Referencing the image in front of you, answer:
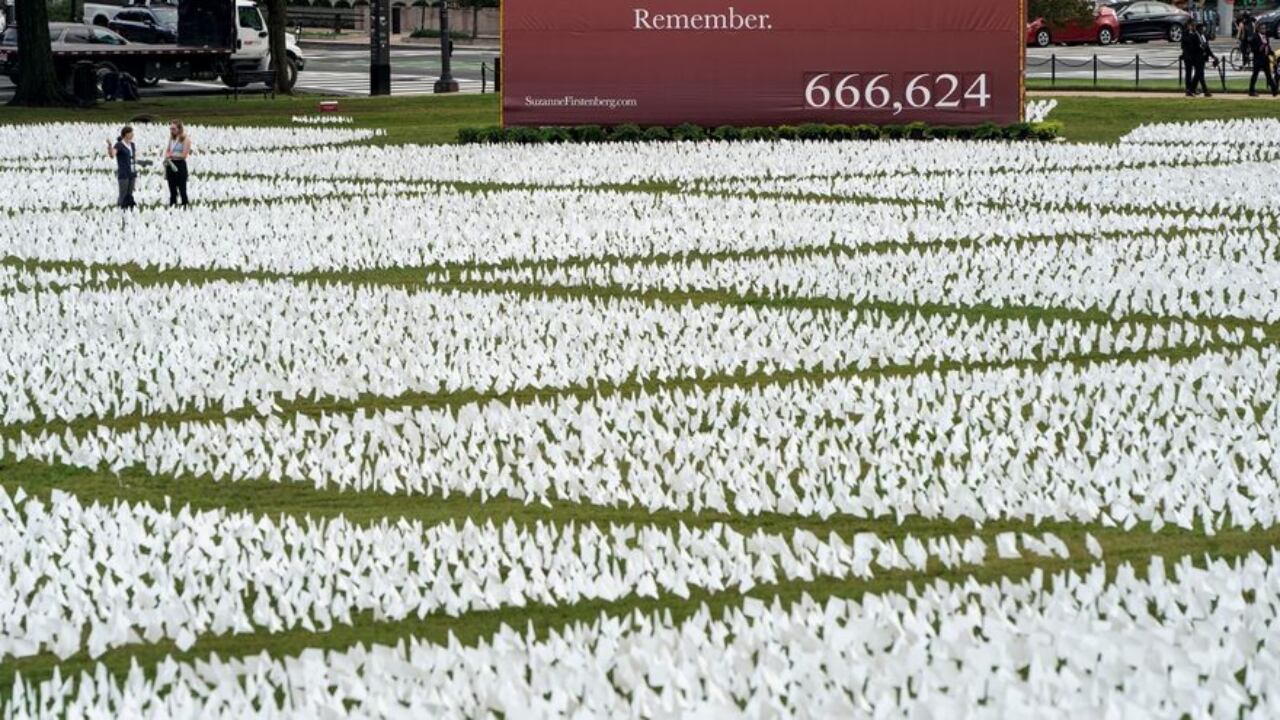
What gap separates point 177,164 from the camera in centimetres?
2883

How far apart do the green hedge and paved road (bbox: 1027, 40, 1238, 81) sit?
42.1 ft

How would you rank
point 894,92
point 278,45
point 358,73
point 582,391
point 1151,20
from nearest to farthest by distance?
point 582,391 < point 894,92 < point 278,45 < point 358,73 < point 1151,20

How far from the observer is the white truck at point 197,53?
5609 centimetres

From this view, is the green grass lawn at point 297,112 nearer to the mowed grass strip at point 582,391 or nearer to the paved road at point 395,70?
the paved road at point 395,70

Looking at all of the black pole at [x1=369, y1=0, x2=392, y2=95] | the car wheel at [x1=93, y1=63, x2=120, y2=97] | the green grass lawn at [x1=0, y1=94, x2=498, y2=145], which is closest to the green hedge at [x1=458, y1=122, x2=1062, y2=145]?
the green grass lawn at [x1=0, y1=94, x2=498, y2=145]

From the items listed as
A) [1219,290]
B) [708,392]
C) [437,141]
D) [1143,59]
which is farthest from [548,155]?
[1143,59]

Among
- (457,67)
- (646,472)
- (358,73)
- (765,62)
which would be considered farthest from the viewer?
(457,67)

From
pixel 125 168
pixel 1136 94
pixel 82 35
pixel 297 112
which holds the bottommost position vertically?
pixel 125 168

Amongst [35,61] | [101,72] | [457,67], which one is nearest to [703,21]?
[35,61]

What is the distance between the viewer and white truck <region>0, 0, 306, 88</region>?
56.1 m

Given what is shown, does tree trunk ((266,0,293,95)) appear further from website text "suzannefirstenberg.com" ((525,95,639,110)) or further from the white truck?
website text "suzannefirstenberg.com" ((525,95,639,110))

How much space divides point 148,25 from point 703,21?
3277cm

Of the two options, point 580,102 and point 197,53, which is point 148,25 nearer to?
point 197,53

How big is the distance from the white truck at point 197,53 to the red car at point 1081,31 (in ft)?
81.4
